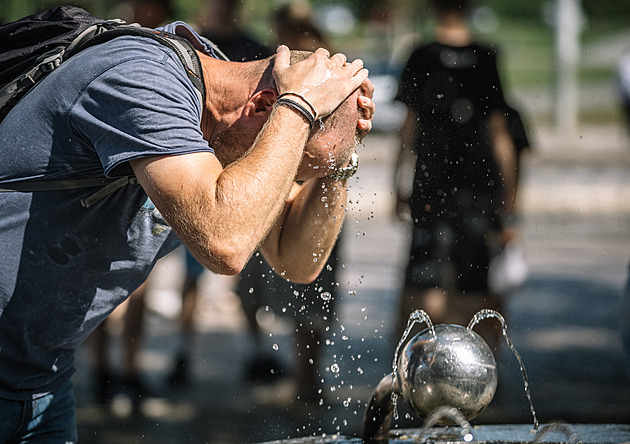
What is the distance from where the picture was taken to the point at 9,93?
1813 millimetres

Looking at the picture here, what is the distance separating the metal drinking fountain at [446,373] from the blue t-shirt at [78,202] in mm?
659

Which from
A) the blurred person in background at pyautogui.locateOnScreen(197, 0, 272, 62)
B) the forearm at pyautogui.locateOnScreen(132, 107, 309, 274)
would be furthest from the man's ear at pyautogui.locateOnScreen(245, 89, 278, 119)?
the blurred person in background at pyautogui.locateOnScreen(197, 0, 272, 62)

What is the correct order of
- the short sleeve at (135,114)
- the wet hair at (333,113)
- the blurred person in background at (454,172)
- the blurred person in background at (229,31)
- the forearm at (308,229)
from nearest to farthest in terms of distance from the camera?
the short sleeve at (135,114) < the wet hair at (333,113) < the forearm at (308,229) < the blurred person in background at (454,172) < the blurred person in background at (229,31)

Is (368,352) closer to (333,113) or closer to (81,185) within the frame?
(333,113)

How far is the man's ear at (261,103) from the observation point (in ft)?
6.25

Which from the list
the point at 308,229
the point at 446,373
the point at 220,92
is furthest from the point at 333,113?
the point at 446,373

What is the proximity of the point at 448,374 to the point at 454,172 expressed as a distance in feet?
6.94

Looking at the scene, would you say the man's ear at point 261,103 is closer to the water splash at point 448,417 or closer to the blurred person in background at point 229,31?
the water splash at point 448,417

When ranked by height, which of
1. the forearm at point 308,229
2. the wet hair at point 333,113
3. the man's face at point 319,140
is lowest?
the forearm at point 308,229

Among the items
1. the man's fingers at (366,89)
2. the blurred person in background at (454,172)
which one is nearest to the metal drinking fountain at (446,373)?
the man's fingers at (366,89)

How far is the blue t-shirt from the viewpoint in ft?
5.42

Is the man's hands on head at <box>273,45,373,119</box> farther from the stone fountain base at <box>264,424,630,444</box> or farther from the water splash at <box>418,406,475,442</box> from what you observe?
the stone fountain base at <box>264,424,630,444</box>

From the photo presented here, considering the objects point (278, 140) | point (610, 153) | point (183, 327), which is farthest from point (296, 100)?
point (610, 153)

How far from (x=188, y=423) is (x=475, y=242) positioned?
1.73m
